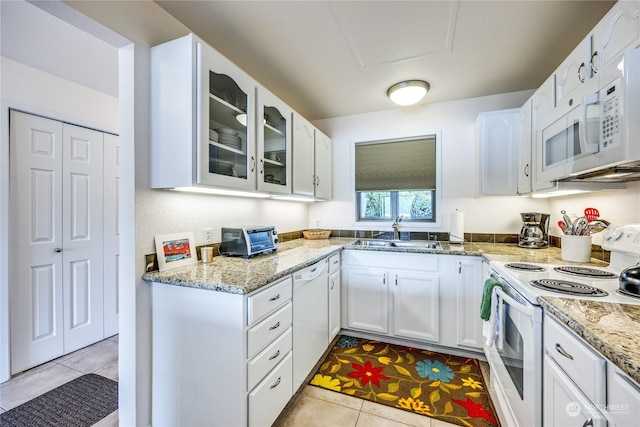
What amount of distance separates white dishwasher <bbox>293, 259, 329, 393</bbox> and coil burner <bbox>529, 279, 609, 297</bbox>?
1241 millimetres

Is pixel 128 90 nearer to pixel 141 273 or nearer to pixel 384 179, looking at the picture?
pixel 141 273

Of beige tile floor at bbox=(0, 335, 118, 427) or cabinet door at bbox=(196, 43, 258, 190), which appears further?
beige tile floor at bbox=(0, 335, 118, 427)

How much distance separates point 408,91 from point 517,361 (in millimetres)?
2112

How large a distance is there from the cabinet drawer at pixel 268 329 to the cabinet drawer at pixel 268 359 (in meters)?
0.03

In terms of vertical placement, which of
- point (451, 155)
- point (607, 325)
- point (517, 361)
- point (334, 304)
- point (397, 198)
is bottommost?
point (334, 304)

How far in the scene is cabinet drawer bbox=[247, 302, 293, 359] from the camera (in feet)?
4.11

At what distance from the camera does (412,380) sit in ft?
6.34

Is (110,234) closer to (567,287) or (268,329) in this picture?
(268,329)

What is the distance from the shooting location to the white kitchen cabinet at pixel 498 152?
229 cm

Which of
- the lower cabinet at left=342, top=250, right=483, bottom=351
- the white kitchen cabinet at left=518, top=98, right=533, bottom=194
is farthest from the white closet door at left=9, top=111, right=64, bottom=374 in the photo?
the white kitchen cabinet at left=518, top=98, right=533, bottom=194

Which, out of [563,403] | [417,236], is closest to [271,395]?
[563,403]

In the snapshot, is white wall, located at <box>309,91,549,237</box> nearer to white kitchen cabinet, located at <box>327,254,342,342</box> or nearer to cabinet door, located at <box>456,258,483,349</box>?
cabinet door, located at <box>456,258,483,349</box>

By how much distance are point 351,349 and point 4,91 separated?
3.33 metres

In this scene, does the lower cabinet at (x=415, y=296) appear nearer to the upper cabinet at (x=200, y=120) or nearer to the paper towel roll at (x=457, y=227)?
the paper towel roll at (x=457, y=227)
